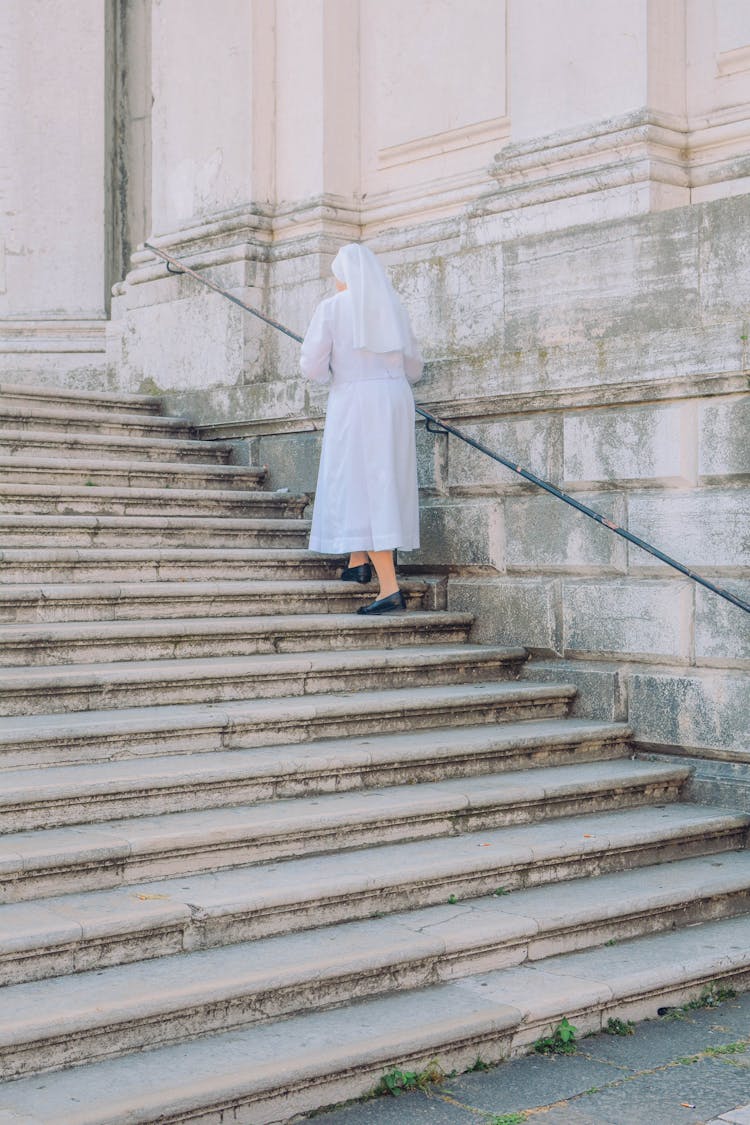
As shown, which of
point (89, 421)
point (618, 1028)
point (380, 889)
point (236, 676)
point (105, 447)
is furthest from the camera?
point (89, 421)

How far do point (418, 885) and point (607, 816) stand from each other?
1.38m

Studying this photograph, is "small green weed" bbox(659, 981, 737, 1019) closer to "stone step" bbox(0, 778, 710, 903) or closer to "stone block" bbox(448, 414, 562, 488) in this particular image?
"stone step" bbox(0, 778, 710, 903)

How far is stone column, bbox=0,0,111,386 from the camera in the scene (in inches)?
464

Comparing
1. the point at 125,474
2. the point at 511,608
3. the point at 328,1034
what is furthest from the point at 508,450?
the point at 328,1034

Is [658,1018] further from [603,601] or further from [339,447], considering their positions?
[339,447]

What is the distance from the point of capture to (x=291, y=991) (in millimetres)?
4484

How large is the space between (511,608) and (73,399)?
3203 mm

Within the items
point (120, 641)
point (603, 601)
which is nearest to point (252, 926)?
point (120, 641)

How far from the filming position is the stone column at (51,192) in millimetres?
11781

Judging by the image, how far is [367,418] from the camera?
7.74 meters

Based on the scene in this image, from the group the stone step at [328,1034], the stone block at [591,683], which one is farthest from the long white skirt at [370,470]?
the stone step at [328,1034]

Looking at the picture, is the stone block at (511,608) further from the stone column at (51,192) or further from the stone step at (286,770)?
the stone column at (51,192)

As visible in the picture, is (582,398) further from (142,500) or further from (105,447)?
(105,447)

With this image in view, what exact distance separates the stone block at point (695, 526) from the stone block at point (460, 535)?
924 millimetres
